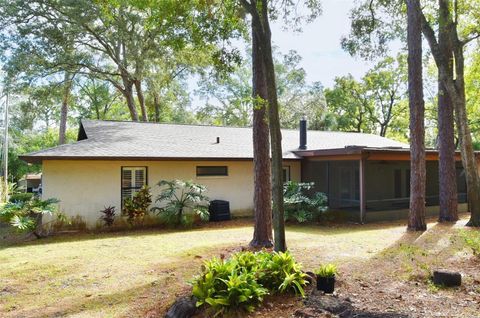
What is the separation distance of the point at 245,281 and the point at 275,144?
2.44 meters

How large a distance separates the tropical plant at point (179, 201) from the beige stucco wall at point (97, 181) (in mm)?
489

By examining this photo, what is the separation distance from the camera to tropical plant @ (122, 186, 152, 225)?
1081 cm

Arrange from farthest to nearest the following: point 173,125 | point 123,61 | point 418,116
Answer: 1. point 123,61
2. point 173,125
3. point 418,116

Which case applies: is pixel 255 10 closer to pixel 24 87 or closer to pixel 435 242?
pixel 435 242

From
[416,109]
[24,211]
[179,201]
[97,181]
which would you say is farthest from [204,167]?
[416,109]

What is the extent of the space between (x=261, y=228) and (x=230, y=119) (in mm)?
26451

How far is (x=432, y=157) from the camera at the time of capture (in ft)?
44.4

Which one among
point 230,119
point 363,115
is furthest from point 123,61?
point 363,115

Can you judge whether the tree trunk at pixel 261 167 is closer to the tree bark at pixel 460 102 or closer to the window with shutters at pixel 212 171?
the window with shutters at pixel 212 171

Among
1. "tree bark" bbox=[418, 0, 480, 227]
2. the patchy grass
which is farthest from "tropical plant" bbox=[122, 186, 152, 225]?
"tree bark" bbox=[418, 0, 480, 227]

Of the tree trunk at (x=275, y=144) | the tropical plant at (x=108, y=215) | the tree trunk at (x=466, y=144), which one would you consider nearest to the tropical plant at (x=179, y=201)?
the tropical plant at (x=108, y=215)

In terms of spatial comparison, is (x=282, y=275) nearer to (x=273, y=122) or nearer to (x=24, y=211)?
(x=273, y=122)

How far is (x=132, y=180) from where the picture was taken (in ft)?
37.6

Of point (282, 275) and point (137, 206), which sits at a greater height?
point (137, 206)
